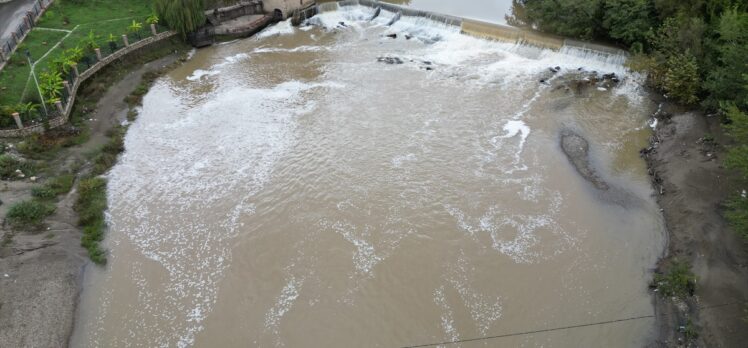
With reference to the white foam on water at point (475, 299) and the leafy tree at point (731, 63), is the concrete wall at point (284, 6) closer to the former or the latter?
the leafy tree at point (731, 63)

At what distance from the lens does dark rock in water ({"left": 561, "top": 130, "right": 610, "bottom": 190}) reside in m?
21.6

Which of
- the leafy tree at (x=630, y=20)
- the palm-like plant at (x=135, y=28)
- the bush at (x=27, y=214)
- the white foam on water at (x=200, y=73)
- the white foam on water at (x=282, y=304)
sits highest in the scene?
the leafy tree at (x=630, y=20)

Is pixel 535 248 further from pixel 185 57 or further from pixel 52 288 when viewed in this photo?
pixel 185 57

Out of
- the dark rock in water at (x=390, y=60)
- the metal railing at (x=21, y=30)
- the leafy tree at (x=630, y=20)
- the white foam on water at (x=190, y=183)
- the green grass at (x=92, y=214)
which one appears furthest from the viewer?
the dark rock in water at (x=390, y=60)

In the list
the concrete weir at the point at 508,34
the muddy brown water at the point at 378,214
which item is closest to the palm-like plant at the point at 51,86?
the muddy brown water at the point at 378,214

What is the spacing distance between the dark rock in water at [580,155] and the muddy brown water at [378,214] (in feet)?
1.44

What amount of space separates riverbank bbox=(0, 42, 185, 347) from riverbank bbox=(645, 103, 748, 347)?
18.6m

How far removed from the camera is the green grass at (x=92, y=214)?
61.8 ft

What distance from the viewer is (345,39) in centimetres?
3709

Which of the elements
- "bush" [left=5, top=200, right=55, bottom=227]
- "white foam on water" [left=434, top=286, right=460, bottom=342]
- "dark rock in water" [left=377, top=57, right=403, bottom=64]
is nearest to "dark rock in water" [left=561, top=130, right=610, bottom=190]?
"white foam on water" [left=434, top=286, right=460, bottom=342]

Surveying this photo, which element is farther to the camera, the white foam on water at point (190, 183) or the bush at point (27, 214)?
the bush at point (27, 214)

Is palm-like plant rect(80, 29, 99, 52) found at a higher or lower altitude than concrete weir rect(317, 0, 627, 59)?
lower

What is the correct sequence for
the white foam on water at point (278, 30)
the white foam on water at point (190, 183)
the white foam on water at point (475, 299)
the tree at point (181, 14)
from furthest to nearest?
the white foam on water at point (278, 30)
the tree at point (181, 14)
the white foam on water at point (190, 183)
the white foam on water at point (475, 299)

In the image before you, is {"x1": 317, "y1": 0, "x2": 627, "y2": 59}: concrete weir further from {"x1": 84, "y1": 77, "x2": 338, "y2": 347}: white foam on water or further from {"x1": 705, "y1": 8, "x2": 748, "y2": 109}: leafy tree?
{"x1": 84, "y1": 77, "x2": 338, "y2": 347}: white foam on water
